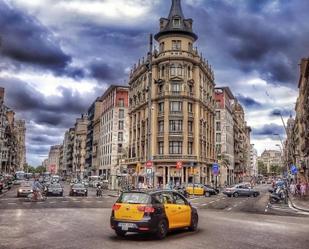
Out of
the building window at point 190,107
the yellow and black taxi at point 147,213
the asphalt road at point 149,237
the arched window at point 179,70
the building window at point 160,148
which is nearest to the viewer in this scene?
the asphalt road at point 149,237

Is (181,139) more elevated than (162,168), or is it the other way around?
(181,139)

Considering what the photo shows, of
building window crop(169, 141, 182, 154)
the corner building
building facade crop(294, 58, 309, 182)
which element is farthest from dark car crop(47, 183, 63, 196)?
building facade crop(294, 58, 309, 182)

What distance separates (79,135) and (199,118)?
97.5m

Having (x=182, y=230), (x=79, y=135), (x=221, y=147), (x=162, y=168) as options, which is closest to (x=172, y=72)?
(x=162, y=168)

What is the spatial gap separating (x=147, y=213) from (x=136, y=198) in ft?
2.45

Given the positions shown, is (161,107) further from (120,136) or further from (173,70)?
(120,136)

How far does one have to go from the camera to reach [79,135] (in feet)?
541

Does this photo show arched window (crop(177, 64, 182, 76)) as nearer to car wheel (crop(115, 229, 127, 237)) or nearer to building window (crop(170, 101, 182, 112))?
building window (crop(170, 101, 182, 112))

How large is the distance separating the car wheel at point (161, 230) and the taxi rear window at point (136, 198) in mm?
775

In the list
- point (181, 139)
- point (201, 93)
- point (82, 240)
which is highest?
point (201, 93)

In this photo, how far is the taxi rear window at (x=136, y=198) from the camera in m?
13.3

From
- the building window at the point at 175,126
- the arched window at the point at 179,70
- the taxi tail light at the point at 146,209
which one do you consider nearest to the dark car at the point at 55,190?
the building window at the point at 175,126

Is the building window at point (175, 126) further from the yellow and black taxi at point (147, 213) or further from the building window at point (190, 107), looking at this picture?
the yellow and black taxi at point (147, 213)

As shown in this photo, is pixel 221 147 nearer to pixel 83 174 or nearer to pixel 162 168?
pixel 162 168
